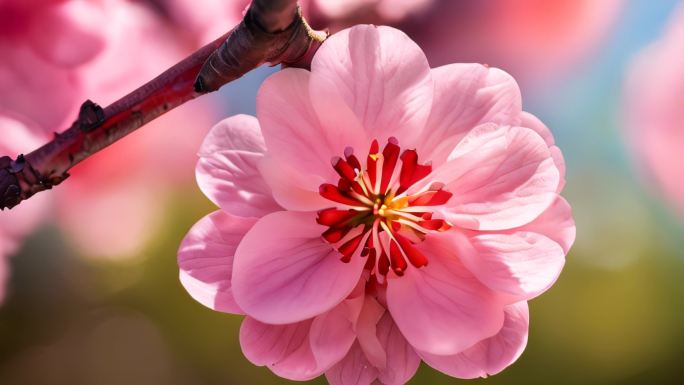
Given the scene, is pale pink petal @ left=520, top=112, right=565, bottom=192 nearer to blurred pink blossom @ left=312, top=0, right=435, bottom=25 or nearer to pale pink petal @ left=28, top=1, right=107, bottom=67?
blurred pink blossom @ left=312, top=0, right=435, bottom=25

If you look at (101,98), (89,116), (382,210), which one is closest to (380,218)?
Answer: (382,210)

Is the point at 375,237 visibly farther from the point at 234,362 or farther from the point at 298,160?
the point at 234,362

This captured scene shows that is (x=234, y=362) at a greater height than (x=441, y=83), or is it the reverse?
(x=441, y=83)

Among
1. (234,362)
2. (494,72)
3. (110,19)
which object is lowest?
(234,362)

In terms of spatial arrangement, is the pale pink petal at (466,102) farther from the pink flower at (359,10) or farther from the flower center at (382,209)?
the pink flower at (359,10)

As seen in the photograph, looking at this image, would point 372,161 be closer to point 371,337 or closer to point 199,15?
point 371,337

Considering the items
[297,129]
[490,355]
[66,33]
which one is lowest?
[490,355]

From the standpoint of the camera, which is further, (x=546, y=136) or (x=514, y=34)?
(x=514, y=34)

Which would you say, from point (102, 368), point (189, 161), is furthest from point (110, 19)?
point (102, 368)
